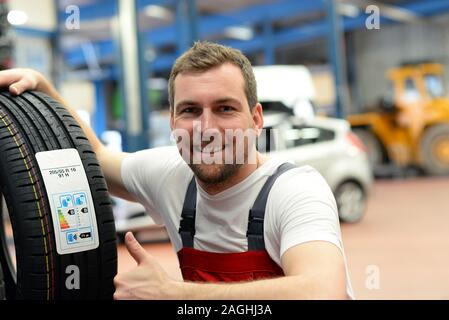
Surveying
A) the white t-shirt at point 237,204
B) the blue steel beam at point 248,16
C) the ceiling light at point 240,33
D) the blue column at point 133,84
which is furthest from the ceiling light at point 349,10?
the white t-shirt at point 237,204

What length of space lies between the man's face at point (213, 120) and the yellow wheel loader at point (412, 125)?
410 inches

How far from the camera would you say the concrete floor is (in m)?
4.05

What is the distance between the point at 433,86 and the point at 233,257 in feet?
37.3

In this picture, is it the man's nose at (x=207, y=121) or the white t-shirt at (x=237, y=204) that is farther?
the man's nose at (x=207, y=121)

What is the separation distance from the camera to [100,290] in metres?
1.92

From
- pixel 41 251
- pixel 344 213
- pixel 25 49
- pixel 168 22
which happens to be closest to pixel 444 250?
pixel 344 213

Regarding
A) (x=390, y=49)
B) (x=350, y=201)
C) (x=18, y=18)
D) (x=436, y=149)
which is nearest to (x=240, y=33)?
(x=390, y=49)

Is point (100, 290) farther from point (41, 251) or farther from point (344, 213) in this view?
point (344, 213)

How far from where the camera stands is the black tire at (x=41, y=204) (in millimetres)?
1793

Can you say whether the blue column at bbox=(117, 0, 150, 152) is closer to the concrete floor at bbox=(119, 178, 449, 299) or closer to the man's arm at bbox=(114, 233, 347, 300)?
the concrete floor at bbox=(119, 178, 449, 299)

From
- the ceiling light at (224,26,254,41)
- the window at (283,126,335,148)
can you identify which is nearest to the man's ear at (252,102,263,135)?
the window at (283,126,335,148)

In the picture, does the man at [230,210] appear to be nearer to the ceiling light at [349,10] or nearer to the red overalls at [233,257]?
the red overalls at [233,257]
